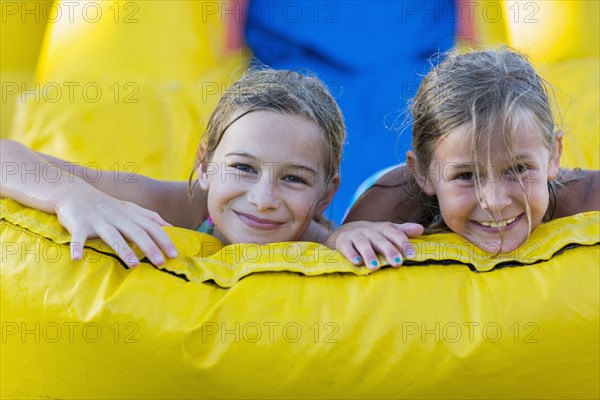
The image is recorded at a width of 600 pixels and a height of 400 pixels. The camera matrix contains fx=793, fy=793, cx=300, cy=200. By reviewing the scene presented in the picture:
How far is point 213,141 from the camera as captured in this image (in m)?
1.63

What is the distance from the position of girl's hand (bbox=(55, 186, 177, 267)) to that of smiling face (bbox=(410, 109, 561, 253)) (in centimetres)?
49

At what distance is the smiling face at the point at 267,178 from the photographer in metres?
1.49

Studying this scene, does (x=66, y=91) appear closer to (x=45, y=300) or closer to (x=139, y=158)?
(x=139, y=158)

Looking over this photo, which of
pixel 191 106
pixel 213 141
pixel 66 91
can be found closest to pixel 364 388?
pixel 213 141

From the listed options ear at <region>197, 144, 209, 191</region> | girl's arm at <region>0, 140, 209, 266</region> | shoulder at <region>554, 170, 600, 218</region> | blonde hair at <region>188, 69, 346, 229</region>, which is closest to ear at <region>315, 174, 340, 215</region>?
blonde hair at <region>188, 69, 346, 229</region>

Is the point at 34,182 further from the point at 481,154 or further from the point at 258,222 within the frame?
the point at 481,154

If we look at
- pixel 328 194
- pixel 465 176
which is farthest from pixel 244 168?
pixel 465 176

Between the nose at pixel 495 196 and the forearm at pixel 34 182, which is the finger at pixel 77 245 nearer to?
the forearm at pixel 34 182

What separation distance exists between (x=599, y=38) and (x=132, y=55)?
138 centimetres

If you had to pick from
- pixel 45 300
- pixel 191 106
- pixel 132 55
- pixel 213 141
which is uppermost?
pixel 132 55

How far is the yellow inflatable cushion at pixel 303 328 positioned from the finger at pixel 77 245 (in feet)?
0.05

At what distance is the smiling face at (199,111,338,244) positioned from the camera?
149 cm

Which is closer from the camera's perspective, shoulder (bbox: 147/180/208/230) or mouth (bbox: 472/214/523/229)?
mouth (bbox: 472/214/523/229)

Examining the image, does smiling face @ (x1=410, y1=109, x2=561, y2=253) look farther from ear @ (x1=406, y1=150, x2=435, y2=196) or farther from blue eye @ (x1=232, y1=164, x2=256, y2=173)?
blue eye @ (x1=232, y1=164, x2=256, y2=173)
